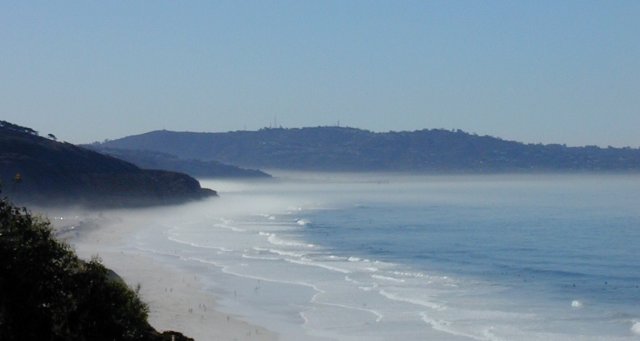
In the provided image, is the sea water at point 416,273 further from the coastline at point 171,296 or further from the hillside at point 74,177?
the hillside at point 74,177

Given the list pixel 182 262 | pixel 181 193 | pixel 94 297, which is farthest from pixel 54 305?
pixel 181 193

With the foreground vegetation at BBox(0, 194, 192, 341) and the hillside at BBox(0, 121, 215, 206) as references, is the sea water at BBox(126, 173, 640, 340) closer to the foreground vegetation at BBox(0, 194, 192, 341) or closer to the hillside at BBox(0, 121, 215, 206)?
the foreground vegetation at BBox(0, 194, 192, 341)

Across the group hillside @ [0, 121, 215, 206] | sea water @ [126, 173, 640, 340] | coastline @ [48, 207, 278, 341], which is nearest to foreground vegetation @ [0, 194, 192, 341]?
coastline @ [48, 207, 278, 341]

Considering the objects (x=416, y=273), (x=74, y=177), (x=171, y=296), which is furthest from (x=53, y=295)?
(x=74, y=177)

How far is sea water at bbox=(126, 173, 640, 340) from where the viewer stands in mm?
26547

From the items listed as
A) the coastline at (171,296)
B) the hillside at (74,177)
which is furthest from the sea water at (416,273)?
the hillside at (74,177)

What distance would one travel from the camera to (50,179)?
92.2m

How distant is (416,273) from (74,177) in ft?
216

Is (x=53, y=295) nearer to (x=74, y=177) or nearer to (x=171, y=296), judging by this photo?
(x=171, y=296)

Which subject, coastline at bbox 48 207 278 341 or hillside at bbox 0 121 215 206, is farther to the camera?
hillside at bbox 0 121 215 206

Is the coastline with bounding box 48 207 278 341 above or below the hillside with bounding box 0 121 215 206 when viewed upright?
below

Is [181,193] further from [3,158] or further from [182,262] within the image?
[182,262]

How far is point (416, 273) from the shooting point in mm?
39250

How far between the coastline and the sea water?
0.74 metres
